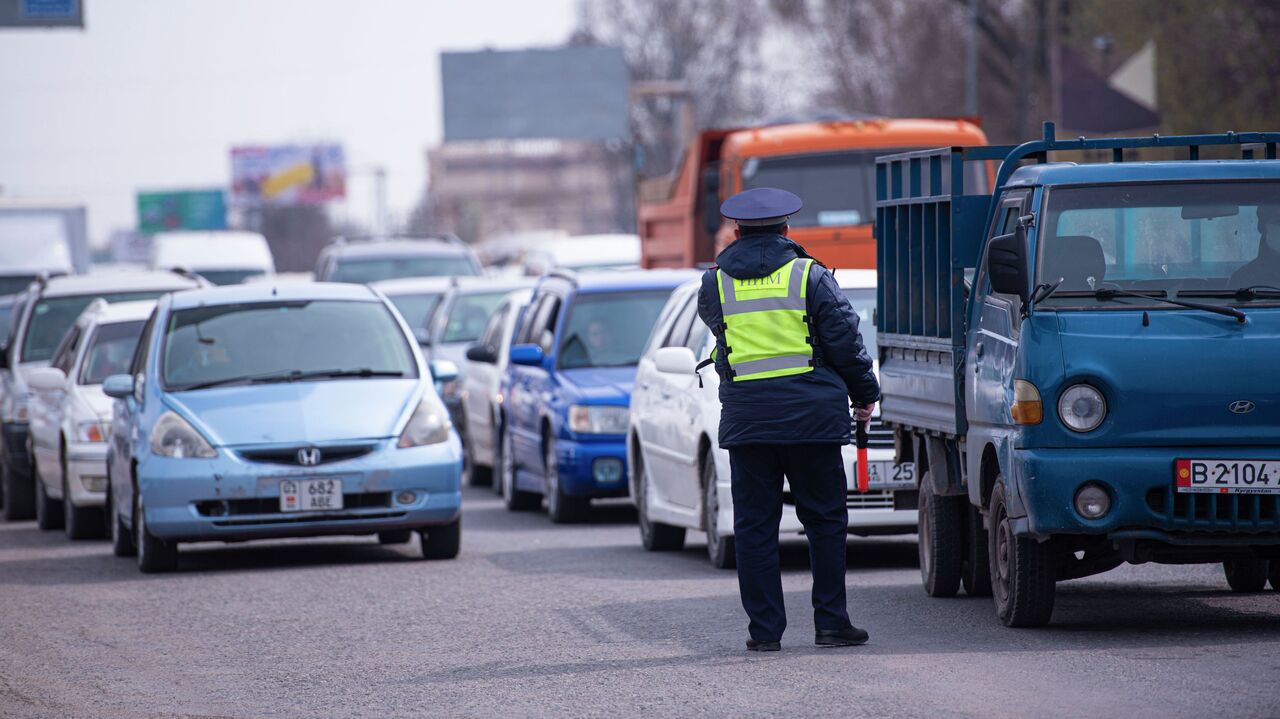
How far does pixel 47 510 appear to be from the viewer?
18375mm

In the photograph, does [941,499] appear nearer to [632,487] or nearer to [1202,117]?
[632,487]

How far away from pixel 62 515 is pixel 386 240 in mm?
14353

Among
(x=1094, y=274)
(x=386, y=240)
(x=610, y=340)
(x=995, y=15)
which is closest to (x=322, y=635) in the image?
(x=1094, y=274)

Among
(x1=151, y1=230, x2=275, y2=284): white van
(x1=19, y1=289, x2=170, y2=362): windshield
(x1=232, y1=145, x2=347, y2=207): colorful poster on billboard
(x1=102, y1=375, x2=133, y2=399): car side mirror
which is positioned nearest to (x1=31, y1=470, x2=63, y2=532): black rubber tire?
(x1=19, y1=289, x2=170, y2=362): windshield

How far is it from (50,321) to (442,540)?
8.17 meters

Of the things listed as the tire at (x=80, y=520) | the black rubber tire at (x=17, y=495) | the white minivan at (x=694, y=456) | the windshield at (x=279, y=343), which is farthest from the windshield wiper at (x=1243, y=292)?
the black rubber tire at (x=17, y=495)

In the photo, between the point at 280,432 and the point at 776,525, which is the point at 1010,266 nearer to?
the point at 776,525

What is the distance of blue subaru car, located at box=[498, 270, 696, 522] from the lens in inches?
661

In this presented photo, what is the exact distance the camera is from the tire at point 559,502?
17.1m

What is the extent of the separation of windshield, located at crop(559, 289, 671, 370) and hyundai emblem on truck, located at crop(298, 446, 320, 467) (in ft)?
14.7

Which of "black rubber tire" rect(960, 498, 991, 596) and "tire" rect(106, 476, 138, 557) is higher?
"black rubber tire" rect(960, 498, 991, 596)

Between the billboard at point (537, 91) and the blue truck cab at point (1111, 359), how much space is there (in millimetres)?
55565

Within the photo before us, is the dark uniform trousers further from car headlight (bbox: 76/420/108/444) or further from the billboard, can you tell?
the billboard

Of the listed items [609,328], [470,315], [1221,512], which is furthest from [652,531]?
[470,315]
